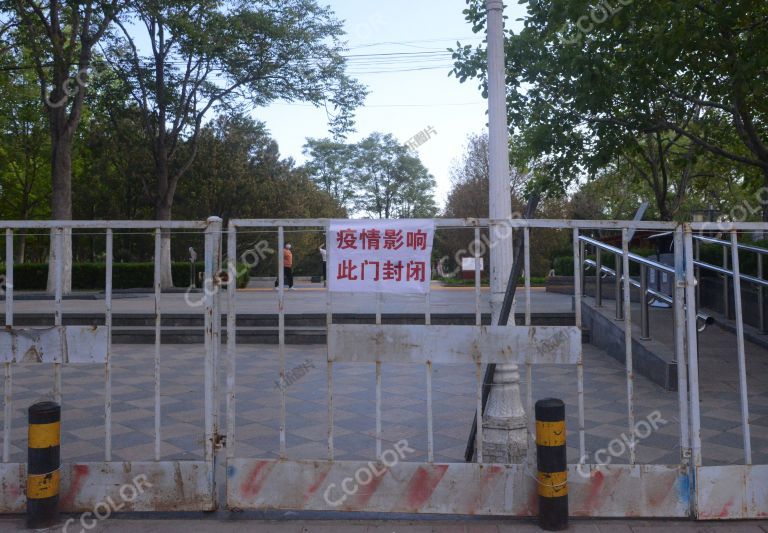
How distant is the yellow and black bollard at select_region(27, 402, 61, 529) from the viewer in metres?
3.72

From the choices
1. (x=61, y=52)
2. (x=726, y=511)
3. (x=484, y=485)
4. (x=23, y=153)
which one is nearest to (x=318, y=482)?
(x=484, y=485)

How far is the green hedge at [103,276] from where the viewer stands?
80.9ft

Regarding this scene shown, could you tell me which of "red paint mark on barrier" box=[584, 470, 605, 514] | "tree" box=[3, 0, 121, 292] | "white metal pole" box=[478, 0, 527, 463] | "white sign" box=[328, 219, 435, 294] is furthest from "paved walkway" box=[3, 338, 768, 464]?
"tree" box=[3, 0, 121, 292]

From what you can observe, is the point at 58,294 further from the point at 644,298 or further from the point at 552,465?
the point at 644,298

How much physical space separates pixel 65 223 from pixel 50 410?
110cm

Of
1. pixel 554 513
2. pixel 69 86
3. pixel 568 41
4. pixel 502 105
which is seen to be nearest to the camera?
pixel 554 513

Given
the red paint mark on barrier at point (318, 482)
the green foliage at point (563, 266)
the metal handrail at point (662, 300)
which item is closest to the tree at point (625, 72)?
the metal handrail at point (662, 300)

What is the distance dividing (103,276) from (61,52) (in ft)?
33.1

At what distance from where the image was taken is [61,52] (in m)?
17.8

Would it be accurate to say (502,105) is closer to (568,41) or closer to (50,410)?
(50,410)

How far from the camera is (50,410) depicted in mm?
3750

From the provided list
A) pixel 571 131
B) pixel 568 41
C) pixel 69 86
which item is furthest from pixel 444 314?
pixel 69 86

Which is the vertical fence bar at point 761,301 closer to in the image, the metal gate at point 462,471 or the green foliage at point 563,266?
the metal gate at point 462,471

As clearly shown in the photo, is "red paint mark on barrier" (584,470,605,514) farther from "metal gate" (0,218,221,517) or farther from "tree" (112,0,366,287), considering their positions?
"tree" (112,0,366,287)
